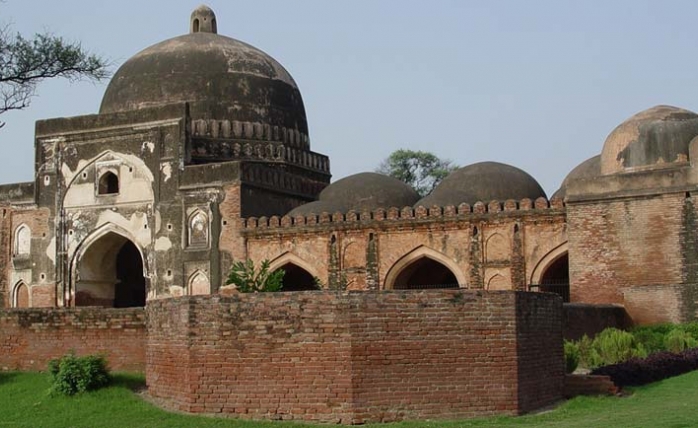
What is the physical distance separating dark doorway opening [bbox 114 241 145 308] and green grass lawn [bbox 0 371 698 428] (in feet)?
37.7

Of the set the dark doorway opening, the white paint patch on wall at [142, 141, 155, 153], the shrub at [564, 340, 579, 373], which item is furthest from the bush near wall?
the dark doorway opening

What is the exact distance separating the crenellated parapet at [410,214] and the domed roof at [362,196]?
428mm

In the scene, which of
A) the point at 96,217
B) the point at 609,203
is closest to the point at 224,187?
the point at 96,217

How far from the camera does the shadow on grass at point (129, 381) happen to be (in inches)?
446

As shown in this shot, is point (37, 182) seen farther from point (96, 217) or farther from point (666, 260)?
point (666, 260)

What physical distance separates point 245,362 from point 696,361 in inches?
241

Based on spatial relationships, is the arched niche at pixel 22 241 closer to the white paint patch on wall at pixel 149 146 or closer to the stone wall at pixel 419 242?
the white paint patch on wall at pixel 149 146

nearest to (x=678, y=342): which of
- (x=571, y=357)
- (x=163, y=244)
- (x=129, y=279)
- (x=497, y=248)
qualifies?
(x=571, y=357)

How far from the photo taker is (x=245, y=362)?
370 inches

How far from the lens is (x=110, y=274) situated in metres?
23.2

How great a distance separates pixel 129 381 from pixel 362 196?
10871mm

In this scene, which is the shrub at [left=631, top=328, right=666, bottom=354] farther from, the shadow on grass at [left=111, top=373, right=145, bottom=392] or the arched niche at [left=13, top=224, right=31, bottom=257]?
the arched niche at [left=13, top=224, right=31, bottom=257]

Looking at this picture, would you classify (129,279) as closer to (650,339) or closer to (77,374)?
(650,339)

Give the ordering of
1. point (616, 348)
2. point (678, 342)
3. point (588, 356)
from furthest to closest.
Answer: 1. point (678, 342)
2. point (616, 348)
3. point (588, 356)
